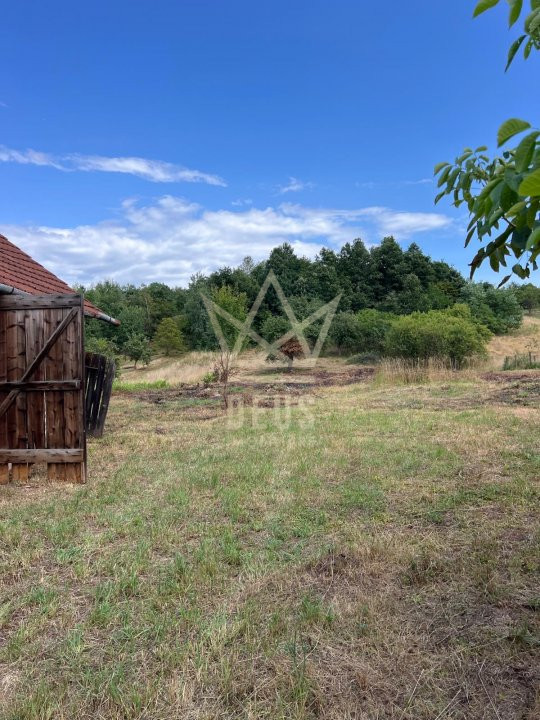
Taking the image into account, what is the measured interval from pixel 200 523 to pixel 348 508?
1186mm

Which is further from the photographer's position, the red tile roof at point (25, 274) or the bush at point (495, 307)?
the bush at point (495, 307)

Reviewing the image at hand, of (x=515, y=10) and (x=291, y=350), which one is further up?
(x=515, y=10)

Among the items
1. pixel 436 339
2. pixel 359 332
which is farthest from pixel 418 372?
pixel 359 332

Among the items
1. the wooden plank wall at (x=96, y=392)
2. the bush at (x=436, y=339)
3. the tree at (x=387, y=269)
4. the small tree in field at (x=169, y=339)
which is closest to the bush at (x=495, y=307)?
the tree at (x=387, y=269)

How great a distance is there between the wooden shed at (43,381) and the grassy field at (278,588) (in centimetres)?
37

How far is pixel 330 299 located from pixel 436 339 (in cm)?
1622

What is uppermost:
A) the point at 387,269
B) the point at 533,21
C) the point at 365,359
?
the point at 387,269

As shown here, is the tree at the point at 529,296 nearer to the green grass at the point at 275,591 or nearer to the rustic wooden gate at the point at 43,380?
the green grass at the point at 275,591

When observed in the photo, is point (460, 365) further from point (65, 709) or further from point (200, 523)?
point (65, 709)

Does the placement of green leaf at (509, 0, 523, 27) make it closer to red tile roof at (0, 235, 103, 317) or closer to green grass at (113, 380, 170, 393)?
red tile roof at (0, 235, 103, 317)

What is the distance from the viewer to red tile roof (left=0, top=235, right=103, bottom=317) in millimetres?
5606

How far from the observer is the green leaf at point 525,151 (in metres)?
0.96

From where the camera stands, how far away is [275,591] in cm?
247

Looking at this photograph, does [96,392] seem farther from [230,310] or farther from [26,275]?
[230,310]
